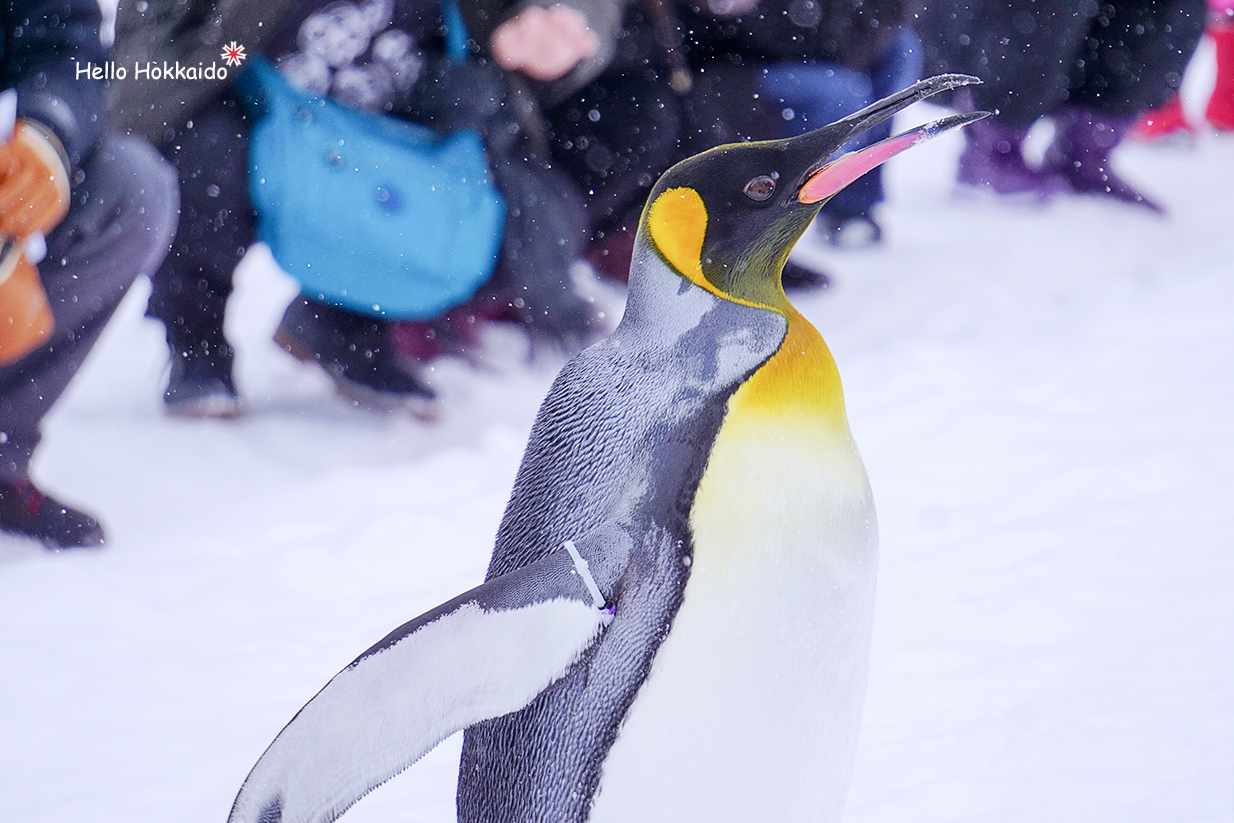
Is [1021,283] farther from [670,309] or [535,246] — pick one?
[670,309]

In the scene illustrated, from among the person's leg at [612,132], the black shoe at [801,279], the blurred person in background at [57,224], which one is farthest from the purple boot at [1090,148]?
the blurred person in background at [57,224]

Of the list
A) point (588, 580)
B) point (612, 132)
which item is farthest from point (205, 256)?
point (588, 580)

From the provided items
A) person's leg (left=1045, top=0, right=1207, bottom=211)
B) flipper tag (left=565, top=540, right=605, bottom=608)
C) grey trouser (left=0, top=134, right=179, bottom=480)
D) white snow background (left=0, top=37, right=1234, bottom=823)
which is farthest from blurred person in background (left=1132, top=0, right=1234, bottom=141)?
flipper tag (left=565, top=540, right=605, bottom=608)

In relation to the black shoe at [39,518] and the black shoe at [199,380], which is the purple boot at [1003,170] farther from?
the black shoe at [39,518]

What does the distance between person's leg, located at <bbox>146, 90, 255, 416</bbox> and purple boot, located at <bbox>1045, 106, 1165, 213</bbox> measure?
6.71 ft

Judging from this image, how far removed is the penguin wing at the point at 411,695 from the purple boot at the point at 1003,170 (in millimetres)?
2403

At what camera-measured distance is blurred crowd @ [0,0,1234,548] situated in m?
1.23

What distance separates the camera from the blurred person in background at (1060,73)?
2262 millimetres

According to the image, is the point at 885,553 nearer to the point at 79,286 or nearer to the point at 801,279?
the point at 801,279

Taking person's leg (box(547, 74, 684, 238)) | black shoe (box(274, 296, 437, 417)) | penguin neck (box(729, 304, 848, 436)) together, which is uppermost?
penguin neck (box(729, 304, 848, 436))

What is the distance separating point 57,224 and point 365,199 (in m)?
0.36

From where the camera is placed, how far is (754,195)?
57 centimetres

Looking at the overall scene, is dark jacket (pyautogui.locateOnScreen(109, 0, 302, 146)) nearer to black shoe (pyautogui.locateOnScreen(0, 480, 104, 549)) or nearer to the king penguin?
black shoe (pyautogui.locateOnScreen(0, 480, 104, 549))

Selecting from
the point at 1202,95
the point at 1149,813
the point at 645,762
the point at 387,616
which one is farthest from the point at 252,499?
the point at 1202,95
